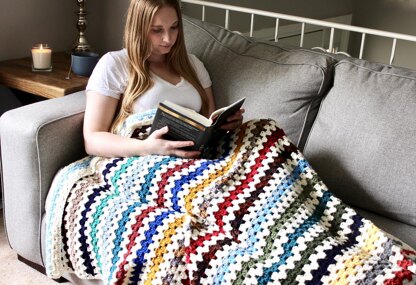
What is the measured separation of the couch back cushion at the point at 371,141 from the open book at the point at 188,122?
33 cm

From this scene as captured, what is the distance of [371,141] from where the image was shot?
1.68 metres

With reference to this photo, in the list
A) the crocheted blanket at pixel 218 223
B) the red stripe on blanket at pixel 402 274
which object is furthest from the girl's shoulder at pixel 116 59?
the red stripe on blanket at pixel 402 274

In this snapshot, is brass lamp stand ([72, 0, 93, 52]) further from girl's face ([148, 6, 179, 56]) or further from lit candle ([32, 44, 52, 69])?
girl's face ([148, 6, 179, 56])

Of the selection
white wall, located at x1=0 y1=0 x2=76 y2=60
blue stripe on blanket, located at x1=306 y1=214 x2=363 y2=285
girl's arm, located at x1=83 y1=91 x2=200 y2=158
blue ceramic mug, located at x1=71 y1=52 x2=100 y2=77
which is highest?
white wall, located at x1=0 y1=0 x2=76 y2=60

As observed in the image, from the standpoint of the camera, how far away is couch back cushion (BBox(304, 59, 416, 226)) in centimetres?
164

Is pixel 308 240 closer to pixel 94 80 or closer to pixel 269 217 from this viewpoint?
pixel 269 217

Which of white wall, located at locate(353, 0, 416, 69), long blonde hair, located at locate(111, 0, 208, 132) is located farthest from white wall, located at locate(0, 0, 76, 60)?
white wall, located at locate(353, 0, 416, 69)

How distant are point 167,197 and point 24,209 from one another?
0.54m

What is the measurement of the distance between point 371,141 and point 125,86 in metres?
0.80

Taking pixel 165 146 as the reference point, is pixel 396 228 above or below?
below

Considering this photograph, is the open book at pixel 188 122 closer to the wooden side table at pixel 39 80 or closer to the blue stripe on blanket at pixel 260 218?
the blue stripe on blanket at pixel 260 218

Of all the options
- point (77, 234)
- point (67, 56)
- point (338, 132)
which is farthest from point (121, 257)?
point (67, 56)

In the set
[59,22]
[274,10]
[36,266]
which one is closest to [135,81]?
[36,266]

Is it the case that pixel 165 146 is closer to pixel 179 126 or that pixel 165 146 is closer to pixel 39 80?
pixel 179 126
